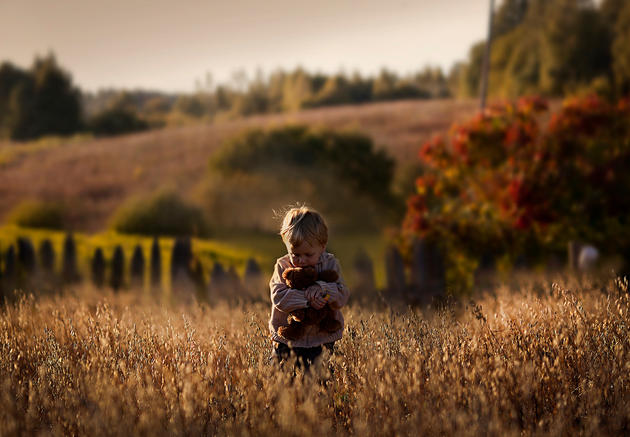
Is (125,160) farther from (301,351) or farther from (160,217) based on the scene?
(301,351)

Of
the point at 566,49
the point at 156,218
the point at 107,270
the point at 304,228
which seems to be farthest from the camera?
the point at 566,49

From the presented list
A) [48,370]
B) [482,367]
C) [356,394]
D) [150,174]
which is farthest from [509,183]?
[150,174]

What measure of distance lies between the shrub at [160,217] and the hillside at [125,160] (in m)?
1.93

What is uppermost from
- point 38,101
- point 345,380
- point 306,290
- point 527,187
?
point 38,101

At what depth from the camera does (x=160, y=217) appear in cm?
945

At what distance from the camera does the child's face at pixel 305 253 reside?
8.09ft

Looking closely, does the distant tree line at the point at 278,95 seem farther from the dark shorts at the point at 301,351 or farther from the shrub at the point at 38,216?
the dark shorts at the point at 301,351

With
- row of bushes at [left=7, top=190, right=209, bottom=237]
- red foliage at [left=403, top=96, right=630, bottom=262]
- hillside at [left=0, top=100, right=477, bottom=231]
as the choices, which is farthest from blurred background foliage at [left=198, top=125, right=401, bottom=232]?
red foliage at [left=403, top=96, right=630, bottom=262]

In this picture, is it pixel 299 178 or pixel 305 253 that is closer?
pixel 305 253

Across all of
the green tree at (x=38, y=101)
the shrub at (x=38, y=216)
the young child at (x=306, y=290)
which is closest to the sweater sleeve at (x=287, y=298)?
the young child at (x=306, y=290)

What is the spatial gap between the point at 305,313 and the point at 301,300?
0.24 ft

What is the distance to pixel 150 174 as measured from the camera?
15414 mm

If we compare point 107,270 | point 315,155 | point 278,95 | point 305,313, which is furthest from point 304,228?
point 278,95

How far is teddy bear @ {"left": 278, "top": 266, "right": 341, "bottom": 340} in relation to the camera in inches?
97.0
